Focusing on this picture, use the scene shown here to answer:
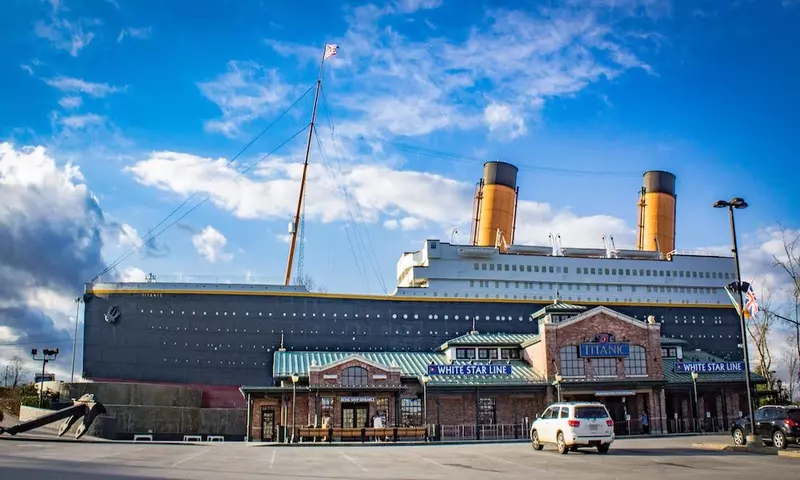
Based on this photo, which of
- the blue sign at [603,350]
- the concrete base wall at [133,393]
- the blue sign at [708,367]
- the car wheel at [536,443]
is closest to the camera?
the car wheel at [536,443]

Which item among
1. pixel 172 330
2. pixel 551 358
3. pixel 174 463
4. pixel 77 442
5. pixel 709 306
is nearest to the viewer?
Answer: pixel 174 463

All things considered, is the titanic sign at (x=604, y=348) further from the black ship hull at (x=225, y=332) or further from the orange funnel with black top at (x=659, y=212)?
the orange funnel with black top at (x=659, y=212)

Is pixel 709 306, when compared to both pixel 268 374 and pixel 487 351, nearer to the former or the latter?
pixel 487 351

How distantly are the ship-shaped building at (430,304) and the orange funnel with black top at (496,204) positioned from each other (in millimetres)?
101

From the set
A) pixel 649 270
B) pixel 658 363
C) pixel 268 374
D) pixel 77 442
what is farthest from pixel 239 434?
pixel 649 270

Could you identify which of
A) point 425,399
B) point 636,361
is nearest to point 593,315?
point 636,361

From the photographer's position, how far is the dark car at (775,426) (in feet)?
78.8

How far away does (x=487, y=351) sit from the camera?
1807 inches

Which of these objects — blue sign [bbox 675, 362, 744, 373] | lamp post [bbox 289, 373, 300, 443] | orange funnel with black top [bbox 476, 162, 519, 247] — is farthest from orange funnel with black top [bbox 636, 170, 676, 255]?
lamp post [bbox 289, 373, 300, 443]

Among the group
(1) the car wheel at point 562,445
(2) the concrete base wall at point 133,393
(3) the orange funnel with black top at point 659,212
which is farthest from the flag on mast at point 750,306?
(3) the orange funnel with black top at point 659,212

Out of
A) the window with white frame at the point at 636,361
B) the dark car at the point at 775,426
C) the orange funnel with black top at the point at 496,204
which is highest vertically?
the orange funnel with black top at the point at 496,204

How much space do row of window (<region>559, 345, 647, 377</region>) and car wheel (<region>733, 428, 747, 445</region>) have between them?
1622cm

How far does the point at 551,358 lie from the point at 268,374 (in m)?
19.2

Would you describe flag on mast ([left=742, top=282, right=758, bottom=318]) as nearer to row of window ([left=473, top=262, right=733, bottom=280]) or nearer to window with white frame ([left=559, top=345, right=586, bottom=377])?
window with white frame ([left=559, top=345, right=586, bottom=377])
